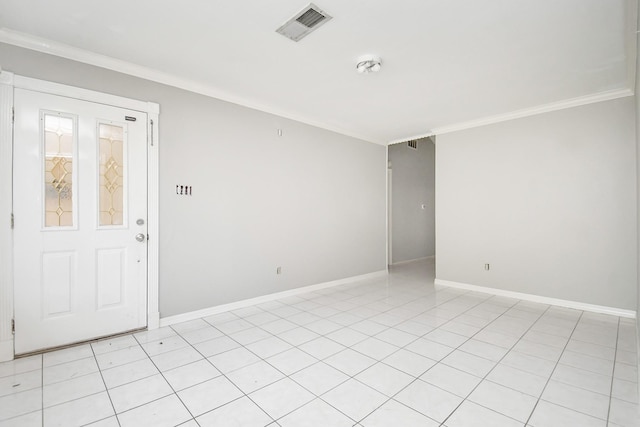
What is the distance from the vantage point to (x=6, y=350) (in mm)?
2518

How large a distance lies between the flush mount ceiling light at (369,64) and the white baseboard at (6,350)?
13.4 ft

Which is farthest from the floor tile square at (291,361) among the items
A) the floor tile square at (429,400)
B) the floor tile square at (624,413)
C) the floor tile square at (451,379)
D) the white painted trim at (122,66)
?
the white painted trim at (122,66)

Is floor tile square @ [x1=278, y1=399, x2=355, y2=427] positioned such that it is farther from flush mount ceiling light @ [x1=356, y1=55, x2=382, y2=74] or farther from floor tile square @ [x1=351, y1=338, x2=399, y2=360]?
flush mount ceiling light @ [x1=356, y1=55, x2=382, y2=74]

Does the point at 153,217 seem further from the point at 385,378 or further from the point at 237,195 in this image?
the point at 385,378

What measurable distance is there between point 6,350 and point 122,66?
9.25ft

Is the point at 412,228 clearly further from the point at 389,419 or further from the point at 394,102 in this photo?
the point at 389,419

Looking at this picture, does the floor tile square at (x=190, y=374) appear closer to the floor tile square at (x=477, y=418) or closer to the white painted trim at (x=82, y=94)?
the floor tile square at (x=477, y=418)

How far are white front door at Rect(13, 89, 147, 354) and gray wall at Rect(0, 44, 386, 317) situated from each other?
253 millimetres

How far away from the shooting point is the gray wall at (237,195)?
3.32 meters

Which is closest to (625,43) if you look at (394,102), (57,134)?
(394,102)

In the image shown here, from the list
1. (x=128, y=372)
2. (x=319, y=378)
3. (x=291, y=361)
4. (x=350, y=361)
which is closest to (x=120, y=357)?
(x=128, y=372)

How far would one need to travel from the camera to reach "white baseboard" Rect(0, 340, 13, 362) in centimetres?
250

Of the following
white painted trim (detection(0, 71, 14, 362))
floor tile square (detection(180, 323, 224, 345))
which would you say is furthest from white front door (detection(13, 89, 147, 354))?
floor tile square (detection(180, 323, 224, 345))

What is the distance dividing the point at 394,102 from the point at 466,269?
309cm
